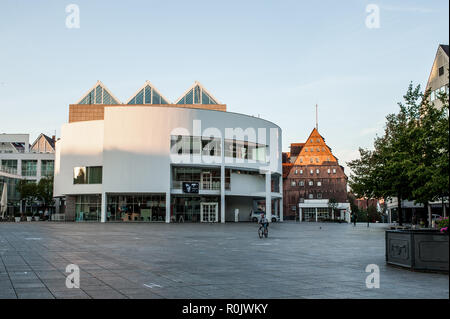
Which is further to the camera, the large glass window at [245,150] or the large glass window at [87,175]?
the large glass window at [245,150]

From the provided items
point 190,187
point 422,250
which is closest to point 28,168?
point 190,187

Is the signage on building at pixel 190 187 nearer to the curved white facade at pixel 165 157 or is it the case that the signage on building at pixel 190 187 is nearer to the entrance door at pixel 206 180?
the curved white facade at pixel 165 157

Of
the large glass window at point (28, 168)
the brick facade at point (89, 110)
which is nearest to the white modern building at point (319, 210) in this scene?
the brick facade at point (89, 110)

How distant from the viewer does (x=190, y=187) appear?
55.2 meters

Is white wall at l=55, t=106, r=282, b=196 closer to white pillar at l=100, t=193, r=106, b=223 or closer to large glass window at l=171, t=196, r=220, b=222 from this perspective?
white pillar at l=100, t=193, r=106, b=223

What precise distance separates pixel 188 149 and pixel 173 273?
146 feet

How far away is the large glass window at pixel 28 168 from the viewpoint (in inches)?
3844

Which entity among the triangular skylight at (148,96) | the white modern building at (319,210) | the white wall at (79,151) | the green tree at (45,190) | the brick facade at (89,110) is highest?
the triangular skylight at (148,96)

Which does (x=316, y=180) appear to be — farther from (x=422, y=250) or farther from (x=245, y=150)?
(x=422, y=250)

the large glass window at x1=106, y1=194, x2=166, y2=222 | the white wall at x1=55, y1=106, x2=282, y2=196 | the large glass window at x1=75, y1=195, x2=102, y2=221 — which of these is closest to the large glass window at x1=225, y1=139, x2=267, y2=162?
the white wall at x1=55, y1=106, x2=282, y2=196

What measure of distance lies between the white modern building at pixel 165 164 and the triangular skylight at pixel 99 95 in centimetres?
1726

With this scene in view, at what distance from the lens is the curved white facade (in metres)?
53.7

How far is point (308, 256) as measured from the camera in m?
15.3
